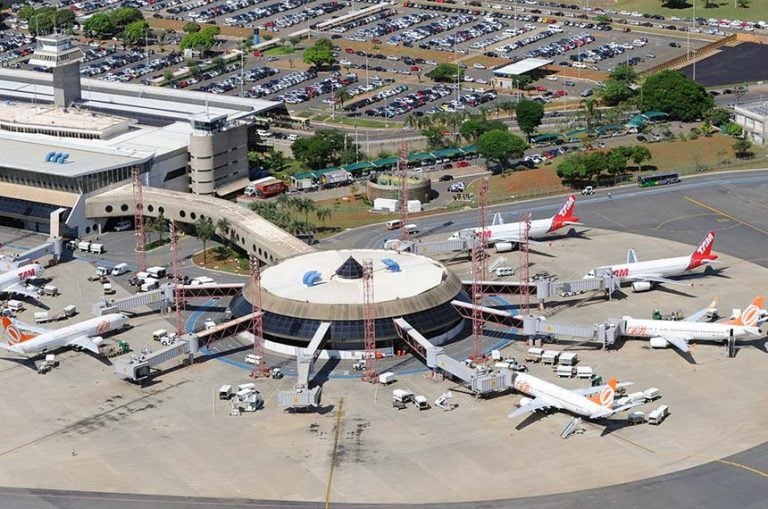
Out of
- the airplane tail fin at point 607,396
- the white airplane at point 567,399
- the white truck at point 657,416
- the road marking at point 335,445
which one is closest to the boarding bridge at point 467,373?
the white airplane at point 567,399

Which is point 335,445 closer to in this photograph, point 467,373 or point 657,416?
point 467,373

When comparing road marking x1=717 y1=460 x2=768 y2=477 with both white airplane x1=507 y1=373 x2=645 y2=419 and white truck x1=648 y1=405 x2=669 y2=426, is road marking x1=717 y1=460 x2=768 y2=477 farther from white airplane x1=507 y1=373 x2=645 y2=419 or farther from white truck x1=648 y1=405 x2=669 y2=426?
white airplane x1=507 y1=373 x2=645 y2=419

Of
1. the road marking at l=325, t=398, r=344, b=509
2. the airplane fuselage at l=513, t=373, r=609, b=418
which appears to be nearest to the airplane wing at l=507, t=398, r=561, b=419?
the airplane fuselage at l=513, t=373, r=609, b=418

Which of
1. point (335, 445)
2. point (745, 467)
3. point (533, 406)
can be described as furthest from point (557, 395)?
point (335, 445)

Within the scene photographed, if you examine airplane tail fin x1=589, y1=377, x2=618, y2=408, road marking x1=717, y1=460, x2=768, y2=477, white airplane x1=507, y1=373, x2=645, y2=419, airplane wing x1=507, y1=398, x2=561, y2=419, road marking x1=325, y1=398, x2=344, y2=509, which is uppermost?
airplane tail fin x1=589, y1=377, x2=618, y2=408

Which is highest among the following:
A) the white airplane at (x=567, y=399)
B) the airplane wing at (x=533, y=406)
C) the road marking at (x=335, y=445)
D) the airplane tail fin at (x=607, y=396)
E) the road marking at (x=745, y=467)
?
the airplane tail fin at (x=607, y=396)

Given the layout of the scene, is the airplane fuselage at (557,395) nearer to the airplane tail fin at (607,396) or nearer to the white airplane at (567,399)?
the white airplane at (567,399)

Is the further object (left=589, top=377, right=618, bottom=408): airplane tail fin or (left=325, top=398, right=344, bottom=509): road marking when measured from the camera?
(left=589, top=377, right=618, bottom=408): airplane tail fin
